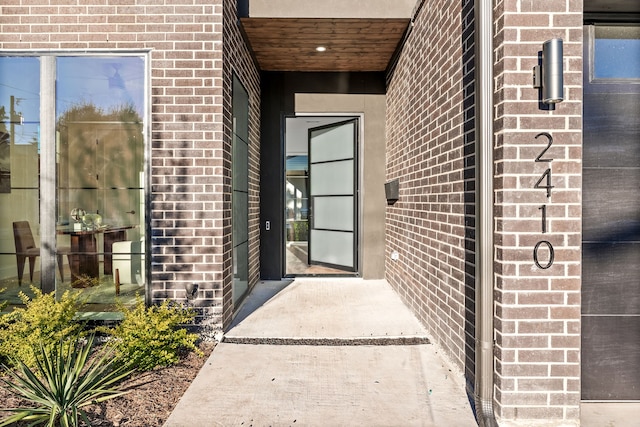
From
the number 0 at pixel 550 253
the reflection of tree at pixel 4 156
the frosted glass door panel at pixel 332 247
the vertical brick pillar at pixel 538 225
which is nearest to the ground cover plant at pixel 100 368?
the reflection of tree at pixel 4 156

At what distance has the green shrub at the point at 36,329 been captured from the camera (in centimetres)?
278

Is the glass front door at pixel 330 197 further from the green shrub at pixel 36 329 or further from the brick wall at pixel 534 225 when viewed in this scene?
the brick wall at pixel 534 225

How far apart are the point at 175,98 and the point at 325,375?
9.34 ft

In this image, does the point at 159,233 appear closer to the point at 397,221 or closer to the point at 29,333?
the point at 29,333

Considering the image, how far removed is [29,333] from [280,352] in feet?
6.86

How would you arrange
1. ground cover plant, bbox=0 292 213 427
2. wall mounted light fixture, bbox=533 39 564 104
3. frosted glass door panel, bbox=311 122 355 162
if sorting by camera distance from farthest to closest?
1. frosted glass door panel, bbox=311 122 355 162
2. ground cover plant, bbox=0 292 213 427
3. wall mounted light fixture, bbox=533 39 564 104

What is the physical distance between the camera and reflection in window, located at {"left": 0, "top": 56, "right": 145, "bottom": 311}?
3.50 m

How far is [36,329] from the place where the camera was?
290 centimetres

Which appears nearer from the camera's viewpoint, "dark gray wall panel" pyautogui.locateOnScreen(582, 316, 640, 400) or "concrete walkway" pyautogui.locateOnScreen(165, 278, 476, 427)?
"concrete walkway" pyautogui.locateOnScreen(165, 278, 476, 427)

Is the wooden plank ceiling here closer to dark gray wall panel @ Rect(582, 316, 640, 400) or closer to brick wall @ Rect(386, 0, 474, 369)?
brick wall @ Rect(386, 0, 474, 369)

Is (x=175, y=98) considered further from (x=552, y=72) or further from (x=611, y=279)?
(x=611, y=279)

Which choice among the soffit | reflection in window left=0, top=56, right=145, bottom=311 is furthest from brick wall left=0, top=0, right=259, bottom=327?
the soffit

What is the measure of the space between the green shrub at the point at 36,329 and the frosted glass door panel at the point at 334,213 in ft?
13.6

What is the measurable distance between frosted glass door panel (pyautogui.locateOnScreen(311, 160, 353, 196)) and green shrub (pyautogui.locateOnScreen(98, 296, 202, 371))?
3831 millimetres
